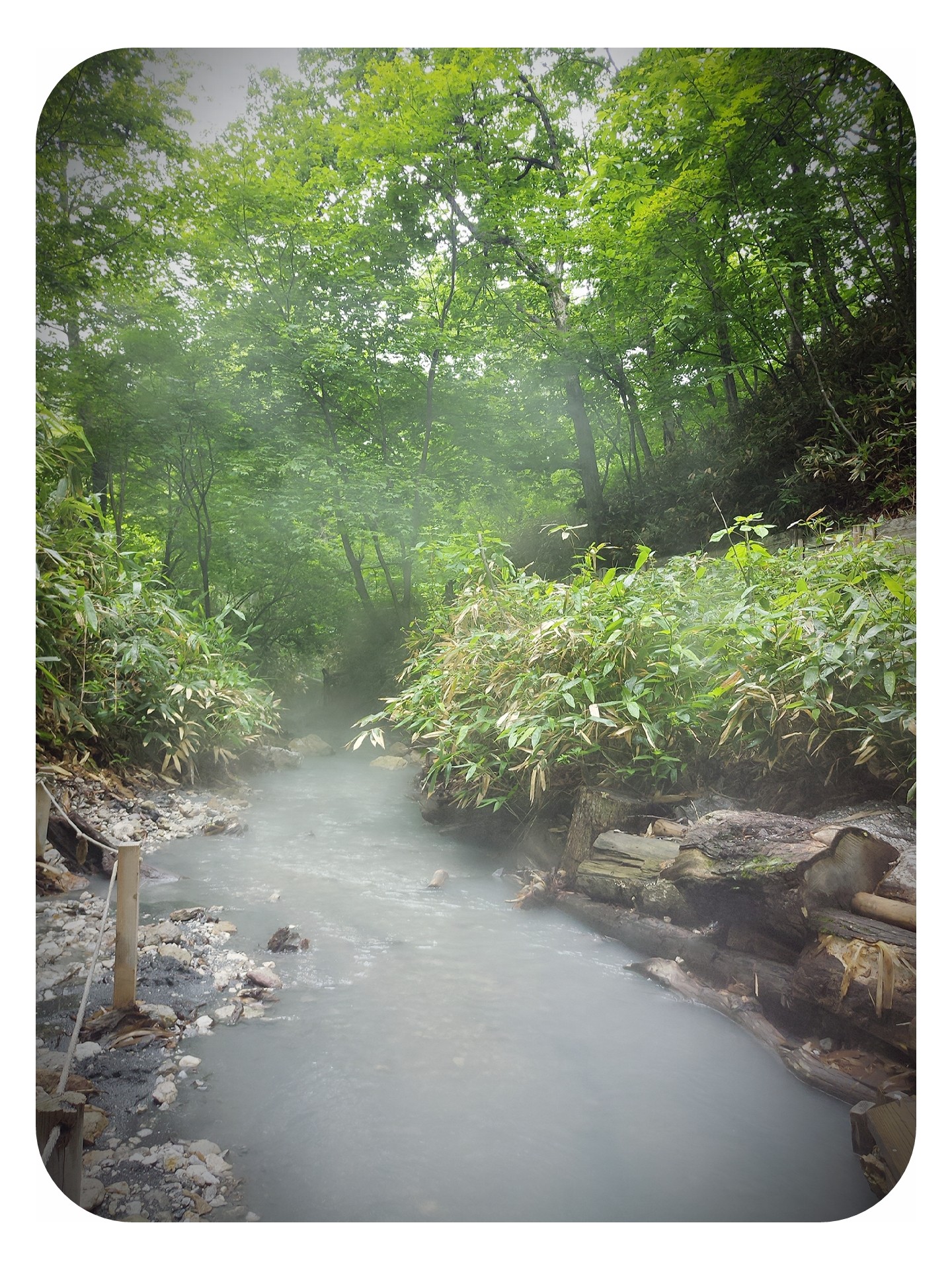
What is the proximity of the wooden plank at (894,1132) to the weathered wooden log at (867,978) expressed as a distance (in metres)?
0.11

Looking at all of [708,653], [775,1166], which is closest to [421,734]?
[708,653]

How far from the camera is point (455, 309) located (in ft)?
6.16

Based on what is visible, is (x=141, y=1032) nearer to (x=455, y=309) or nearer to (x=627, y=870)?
(x=627, y=870)

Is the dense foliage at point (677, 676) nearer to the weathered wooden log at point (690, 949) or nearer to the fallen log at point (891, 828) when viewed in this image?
the fallen log at point (891, 828)

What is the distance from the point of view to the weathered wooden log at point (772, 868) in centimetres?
134

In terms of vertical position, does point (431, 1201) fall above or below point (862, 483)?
below

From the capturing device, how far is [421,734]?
2465mm

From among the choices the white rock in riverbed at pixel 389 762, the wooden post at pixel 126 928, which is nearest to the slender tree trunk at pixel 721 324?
the white rock in riverbed at pixel 389 762

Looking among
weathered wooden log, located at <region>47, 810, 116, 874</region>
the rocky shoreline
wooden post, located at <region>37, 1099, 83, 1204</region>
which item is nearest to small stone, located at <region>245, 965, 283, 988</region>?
the rocky shoreline

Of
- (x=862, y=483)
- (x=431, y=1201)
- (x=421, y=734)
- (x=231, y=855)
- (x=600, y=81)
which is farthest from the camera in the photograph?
(x=421, y=734)

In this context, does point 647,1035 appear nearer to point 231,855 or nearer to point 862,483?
point 231,855

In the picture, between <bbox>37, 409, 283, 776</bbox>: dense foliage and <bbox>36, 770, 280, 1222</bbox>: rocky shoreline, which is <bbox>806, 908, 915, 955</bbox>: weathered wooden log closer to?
<bbox>36, 770, 280, 1222</bbox>: rocky shoreline

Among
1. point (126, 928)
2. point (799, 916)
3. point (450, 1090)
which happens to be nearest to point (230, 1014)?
point (126, 928)

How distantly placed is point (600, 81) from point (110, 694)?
2.33 m
